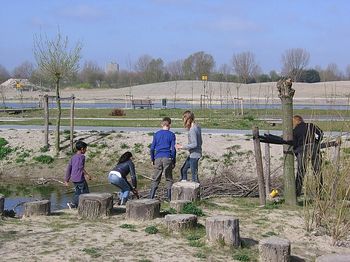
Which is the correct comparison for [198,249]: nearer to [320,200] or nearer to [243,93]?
[320,200]

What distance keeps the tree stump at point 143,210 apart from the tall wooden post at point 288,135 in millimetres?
2976

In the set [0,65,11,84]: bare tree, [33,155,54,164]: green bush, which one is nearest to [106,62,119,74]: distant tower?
[0,65,11,84]: bare tree

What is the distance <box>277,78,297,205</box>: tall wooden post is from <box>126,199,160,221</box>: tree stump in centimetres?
298

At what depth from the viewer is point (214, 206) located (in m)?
12.2

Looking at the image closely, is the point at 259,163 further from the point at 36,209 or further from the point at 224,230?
the point at 36,209

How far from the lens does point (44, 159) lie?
22.5 m

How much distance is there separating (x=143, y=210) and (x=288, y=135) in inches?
136

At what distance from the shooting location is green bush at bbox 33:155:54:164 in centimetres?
2236

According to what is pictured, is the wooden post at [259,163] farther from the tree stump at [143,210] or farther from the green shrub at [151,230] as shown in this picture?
the green shrub at [151,230]

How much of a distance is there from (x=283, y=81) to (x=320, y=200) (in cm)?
282

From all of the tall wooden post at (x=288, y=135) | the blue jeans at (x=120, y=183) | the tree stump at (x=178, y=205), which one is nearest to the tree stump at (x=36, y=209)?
Result: the blue jeans at (x=120, y=183)

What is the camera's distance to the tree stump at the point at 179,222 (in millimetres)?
9883

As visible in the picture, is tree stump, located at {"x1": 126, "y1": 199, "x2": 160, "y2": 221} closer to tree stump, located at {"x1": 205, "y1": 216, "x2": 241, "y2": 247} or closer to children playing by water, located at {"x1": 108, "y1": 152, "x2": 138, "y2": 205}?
tree stump, located at {"x1": 205, "y1": 216, "x2": 241, "y2": 247}

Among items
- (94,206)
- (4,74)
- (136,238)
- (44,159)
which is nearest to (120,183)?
(94,206)
